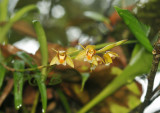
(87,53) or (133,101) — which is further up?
(87,53)

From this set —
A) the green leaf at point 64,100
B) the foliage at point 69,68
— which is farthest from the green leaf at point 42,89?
the green leaf at point 64,100

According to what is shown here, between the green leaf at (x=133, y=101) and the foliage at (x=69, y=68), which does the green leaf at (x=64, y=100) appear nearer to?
the foliage at (x=69, y=68)

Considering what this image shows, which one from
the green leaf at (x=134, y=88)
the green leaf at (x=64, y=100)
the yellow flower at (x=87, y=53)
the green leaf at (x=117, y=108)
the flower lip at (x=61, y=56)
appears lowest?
the green leaf at (x=117, y=108)

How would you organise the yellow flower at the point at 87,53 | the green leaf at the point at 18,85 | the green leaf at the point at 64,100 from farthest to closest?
1. the green leaf at the point at 64,100
2. the green leaf at the point at 18,85
3. the yellow flower at the point at 87,53

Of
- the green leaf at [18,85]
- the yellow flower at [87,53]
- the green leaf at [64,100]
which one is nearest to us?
the yellow flower at [87,53]

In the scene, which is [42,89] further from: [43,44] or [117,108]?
[117,108]

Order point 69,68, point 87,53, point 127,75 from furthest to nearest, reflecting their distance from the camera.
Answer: point 127,75 < point 69,68 < point 87,53

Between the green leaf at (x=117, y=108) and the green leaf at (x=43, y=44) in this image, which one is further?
the green leaf at (x=117, y=108)

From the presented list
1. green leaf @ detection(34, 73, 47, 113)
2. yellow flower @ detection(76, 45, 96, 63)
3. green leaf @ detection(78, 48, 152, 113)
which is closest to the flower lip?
yellow flower @ detection(76, 45, 96, 63)

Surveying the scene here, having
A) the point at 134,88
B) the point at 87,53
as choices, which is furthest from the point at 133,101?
the point at 87,53

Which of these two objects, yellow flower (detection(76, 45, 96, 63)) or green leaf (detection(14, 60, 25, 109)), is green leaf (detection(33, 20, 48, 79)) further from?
yellow flower (detection(76, 45, 96, 63))

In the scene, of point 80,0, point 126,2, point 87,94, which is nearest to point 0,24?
point 87,94

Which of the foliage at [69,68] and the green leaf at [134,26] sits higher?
the green leaf at [134,26]
